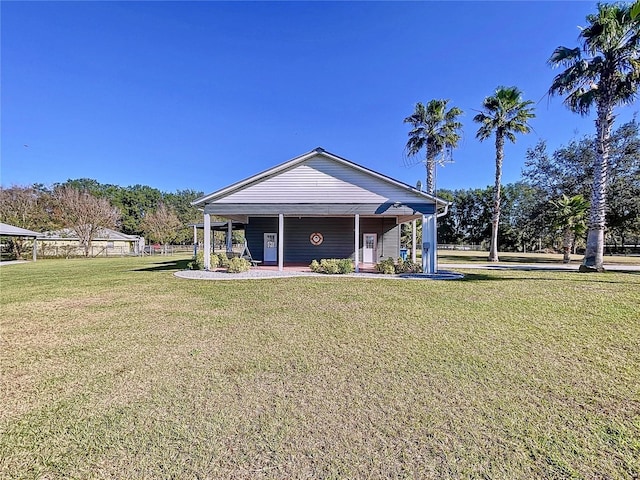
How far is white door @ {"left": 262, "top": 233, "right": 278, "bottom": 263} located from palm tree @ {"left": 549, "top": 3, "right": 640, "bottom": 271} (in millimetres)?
15395

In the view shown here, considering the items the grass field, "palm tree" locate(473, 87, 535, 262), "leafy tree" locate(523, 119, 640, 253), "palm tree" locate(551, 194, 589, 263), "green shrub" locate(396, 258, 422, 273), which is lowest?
the grass field

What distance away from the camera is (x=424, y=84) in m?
21.6

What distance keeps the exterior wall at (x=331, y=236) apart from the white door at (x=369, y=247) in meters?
0.23

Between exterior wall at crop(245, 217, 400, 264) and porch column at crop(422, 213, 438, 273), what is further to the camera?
exterior wall at crop(245, 217, 400, 264)

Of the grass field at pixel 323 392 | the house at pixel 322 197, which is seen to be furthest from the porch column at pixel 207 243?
the grass field at pixel 323 392

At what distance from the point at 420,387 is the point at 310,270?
10413 millimetres

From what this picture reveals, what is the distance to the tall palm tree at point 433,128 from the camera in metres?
23.5

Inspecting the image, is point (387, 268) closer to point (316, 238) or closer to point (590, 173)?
point (316, 238)

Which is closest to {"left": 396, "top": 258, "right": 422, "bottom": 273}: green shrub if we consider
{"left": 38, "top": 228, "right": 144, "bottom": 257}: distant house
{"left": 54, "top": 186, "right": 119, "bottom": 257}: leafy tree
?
{"left": 38, "top": 228, "right": 144, "bottom": 257}: distant house

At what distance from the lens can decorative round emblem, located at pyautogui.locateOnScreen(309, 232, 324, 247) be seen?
668 inches

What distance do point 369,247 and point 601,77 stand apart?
43.0 ft

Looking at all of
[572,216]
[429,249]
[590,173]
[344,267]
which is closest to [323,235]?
[344,267]

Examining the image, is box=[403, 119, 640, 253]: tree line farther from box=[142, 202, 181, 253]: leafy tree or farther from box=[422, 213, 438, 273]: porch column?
box=[142, 202, 181, 253]: leafy tree

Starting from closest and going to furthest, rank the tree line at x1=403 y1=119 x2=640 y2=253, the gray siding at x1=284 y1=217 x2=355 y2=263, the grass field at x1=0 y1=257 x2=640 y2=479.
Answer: the grass field at x1=0 y1=257 x2=640 y2=479
the gray siding at x1=284 y1=217 x2=355 y2=263
the tree line at x1=403 y1=119 x2=640 y2=253
